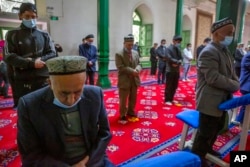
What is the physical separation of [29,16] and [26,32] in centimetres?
15

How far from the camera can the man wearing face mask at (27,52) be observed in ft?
6.41

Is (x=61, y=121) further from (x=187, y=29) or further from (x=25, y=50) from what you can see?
(x=187, y=29)

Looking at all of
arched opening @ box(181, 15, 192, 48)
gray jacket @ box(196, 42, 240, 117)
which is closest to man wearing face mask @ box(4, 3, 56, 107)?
gray jacket @ box(196, 42, 240, 117)

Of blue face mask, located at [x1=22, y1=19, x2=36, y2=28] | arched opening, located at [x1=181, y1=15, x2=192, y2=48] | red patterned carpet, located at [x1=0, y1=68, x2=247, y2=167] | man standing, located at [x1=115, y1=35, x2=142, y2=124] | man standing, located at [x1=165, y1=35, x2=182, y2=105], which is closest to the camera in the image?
blue face mask, located at [x1=22, y1=19, x2=36, y2=28]

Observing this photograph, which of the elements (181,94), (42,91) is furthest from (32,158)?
(181,94)

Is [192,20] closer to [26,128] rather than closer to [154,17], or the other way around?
[154,17]

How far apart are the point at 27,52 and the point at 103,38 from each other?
3.94 meters

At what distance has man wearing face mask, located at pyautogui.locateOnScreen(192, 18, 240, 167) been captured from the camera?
1.71m

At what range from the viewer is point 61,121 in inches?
38.6

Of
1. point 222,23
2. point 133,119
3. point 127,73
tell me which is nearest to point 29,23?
point 127,73

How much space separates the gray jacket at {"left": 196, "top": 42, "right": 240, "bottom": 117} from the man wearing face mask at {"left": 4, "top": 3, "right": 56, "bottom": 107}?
4.77 ft

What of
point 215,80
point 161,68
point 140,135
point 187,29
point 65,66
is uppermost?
point 187,29

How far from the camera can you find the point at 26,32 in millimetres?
1987

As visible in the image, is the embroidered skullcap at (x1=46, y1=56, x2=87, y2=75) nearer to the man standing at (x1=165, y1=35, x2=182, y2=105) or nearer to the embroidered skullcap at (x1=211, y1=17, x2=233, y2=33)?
the embroidered skullcap at (x1=211, y1=17, x2=233, y2=33)
